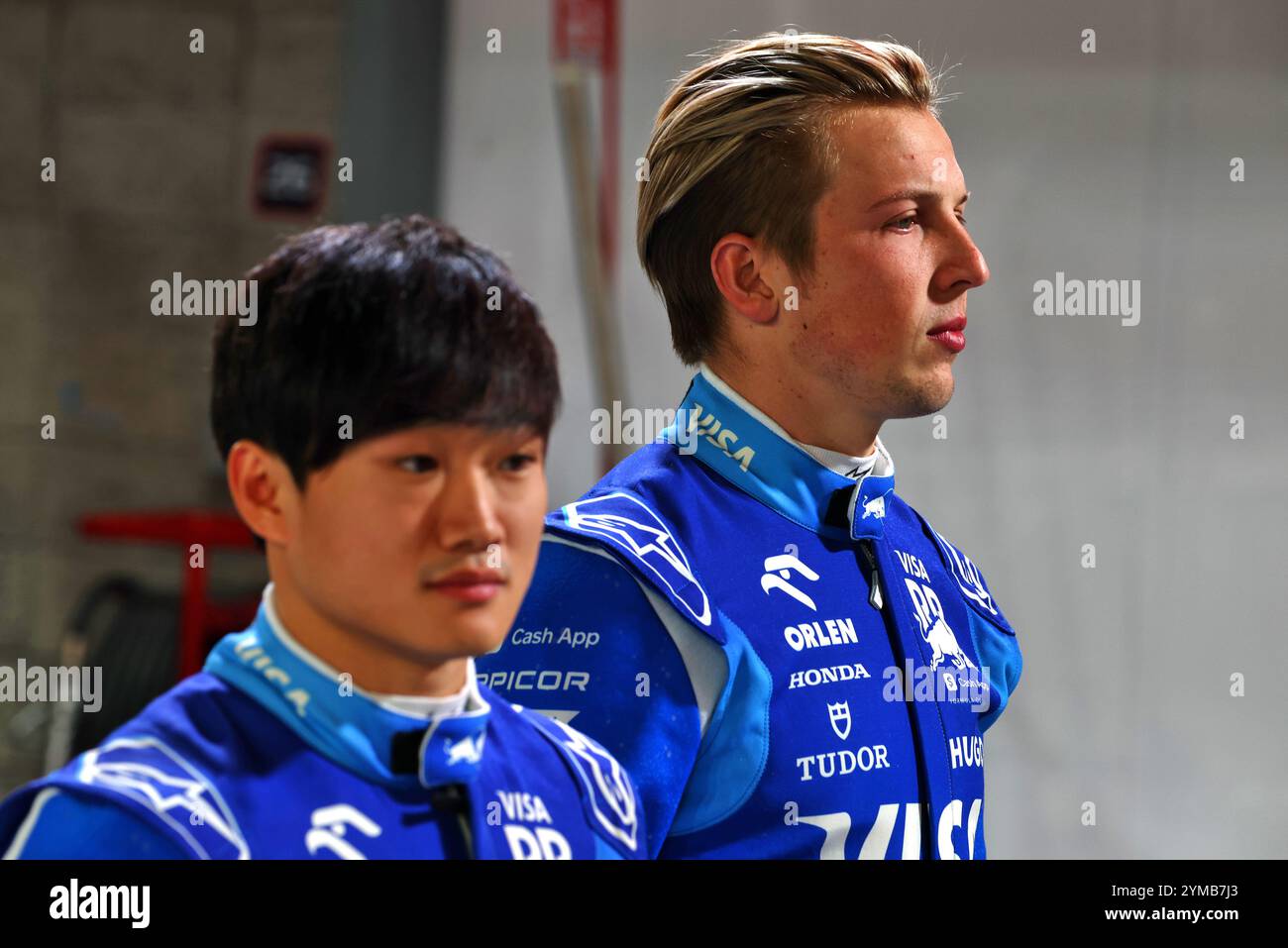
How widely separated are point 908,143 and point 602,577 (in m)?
0.39

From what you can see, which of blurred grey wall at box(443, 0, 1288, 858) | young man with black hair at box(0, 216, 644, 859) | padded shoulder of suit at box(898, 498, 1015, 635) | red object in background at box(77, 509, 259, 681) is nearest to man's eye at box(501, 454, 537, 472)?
young man with black hair at box(0, 216, 644, 859)

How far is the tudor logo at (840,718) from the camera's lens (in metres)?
1.07

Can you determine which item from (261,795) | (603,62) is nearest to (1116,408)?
(603,62)

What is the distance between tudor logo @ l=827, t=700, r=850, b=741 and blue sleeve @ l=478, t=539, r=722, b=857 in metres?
0.10

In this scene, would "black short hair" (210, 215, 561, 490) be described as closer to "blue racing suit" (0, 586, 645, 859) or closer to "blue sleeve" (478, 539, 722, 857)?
"blue racing suit" (0, 586, 645, 859)

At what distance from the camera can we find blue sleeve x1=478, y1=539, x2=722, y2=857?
0.99 metres

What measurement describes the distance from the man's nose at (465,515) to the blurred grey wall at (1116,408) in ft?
7.66

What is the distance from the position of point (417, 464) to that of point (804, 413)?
472 millimetres

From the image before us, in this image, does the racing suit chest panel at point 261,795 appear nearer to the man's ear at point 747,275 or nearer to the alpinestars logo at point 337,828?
the alpinestars logo at point 337,828

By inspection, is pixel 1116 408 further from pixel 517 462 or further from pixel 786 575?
pixel 517 462

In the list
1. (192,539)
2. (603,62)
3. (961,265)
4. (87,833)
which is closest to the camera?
(87,833)

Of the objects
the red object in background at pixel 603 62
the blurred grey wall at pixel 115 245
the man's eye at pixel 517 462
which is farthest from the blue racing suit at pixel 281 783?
the blurred grey wall at pixel 115 245

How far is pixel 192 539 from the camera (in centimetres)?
335
